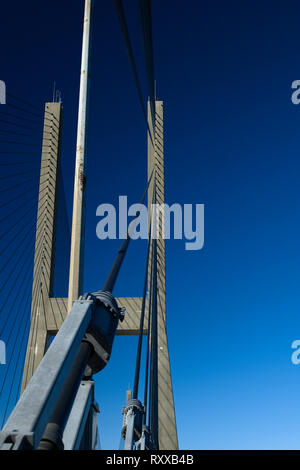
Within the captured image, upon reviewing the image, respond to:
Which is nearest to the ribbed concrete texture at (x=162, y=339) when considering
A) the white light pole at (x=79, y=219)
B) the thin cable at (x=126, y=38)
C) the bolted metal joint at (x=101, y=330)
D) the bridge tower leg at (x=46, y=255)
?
the bridge tower leg at (x=46, y=255)

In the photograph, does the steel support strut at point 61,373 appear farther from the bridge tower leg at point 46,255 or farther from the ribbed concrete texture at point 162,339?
the bridge tower leg at point 46,255

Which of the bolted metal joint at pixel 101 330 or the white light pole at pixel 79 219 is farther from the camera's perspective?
the white light pole at pixel 79 219

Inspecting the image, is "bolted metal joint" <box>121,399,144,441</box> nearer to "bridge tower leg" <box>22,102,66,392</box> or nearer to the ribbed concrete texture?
the ribbed concrete texture

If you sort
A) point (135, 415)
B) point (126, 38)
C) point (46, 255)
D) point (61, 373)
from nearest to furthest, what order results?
point (61, 373) → point (135, 415) → point (126, 38) → point (46, 255)

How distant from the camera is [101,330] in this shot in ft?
3.65

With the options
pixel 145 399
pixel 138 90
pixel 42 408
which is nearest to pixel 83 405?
pixel 42 408

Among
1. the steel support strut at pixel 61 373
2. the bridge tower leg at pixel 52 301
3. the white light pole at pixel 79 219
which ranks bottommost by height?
the steel support strut at pixel 61 373

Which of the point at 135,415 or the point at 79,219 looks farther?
the point at 79,219

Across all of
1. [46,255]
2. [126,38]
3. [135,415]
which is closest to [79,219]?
[135,415]

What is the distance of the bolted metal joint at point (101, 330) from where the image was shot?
1.08m

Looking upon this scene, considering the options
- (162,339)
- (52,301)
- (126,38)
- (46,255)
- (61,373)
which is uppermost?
(46,255)

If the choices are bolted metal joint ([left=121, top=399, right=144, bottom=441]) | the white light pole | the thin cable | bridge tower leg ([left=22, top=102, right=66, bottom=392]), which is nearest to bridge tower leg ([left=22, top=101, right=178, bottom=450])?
bridge tower leg ([left=22, top=102, right=66, bottom=392])

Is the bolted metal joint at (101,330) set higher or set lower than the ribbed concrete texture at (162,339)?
lower

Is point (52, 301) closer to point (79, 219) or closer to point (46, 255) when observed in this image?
point (46, 255)
